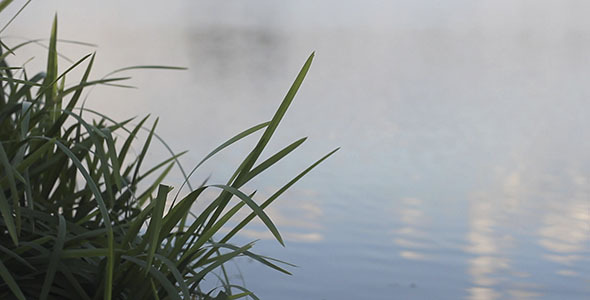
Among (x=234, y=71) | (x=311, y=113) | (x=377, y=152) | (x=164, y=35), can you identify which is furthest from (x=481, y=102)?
(x=164, y=35)

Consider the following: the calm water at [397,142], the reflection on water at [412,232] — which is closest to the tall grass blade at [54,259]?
the calm water at [397,142]

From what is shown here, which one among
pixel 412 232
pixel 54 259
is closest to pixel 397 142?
pixel 412 232

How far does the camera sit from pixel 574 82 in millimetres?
9695

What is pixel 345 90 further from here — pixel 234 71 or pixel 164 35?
pixel 164 35

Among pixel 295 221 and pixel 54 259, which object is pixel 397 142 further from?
pixel 54 259

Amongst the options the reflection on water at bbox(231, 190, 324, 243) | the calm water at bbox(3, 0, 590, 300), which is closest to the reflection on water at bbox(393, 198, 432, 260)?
the calm water at bbox(3, 0, 590, 300)

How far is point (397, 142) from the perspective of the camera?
6.27 m

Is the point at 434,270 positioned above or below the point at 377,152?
below

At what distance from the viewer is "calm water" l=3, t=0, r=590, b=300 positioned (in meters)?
3.76

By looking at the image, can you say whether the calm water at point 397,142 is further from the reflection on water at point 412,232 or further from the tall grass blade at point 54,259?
the tall grass blade at point 54,259

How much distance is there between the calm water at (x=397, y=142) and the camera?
376 cm

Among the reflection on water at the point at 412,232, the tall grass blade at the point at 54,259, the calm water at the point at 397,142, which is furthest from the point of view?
the reflection on water at the point at 412,232

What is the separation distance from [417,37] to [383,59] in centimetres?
389

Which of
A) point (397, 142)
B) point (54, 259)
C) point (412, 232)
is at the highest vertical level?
point (397, 142)
